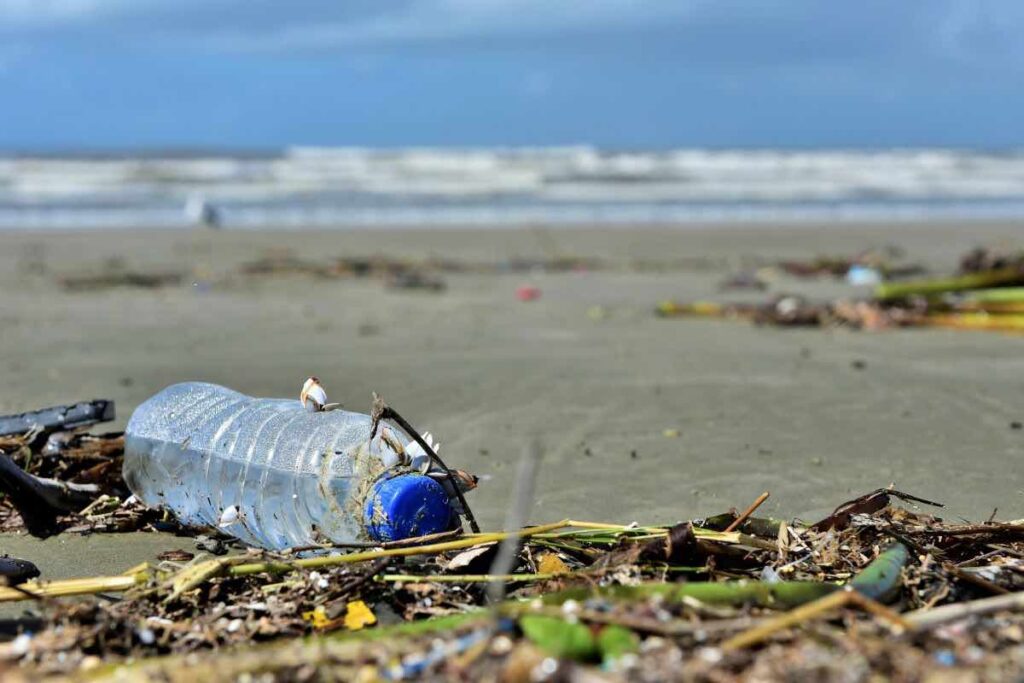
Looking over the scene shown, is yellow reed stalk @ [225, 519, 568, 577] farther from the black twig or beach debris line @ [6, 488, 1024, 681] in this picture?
the black twig

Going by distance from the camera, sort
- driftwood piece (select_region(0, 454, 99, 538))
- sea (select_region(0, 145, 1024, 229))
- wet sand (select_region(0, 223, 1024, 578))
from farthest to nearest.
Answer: sea (select_region(0, 145, 1024, 229)) → wet sand (select_region(0, 223, 1024, 578)) → driftwood piece (select_region(0, 454, 99, 538))

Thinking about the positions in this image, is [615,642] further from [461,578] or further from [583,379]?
[583,379]

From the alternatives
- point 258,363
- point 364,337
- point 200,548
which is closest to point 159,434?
point 200,548

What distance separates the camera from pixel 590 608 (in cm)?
198

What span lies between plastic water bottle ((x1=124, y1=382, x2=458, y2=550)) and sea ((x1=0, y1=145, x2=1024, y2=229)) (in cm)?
1438

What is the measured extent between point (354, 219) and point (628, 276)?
9041mm

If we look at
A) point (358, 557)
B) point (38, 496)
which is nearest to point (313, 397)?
point (358, 557)

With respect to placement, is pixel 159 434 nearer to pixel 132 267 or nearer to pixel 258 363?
pixel 258 363

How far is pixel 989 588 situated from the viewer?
2.22 m

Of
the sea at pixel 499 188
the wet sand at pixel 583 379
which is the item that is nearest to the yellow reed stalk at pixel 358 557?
the wet sand at pixel 583 379

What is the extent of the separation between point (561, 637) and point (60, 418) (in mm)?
2374

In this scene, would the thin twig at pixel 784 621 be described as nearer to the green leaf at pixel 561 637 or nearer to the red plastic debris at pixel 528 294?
the green leaf at pixel 561 637

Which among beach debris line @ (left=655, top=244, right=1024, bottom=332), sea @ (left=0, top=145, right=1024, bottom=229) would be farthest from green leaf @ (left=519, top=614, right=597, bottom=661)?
sea @ (left=0, top=145, right=1024, bottom=229)

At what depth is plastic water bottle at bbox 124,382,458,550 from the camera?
2.62 metres
